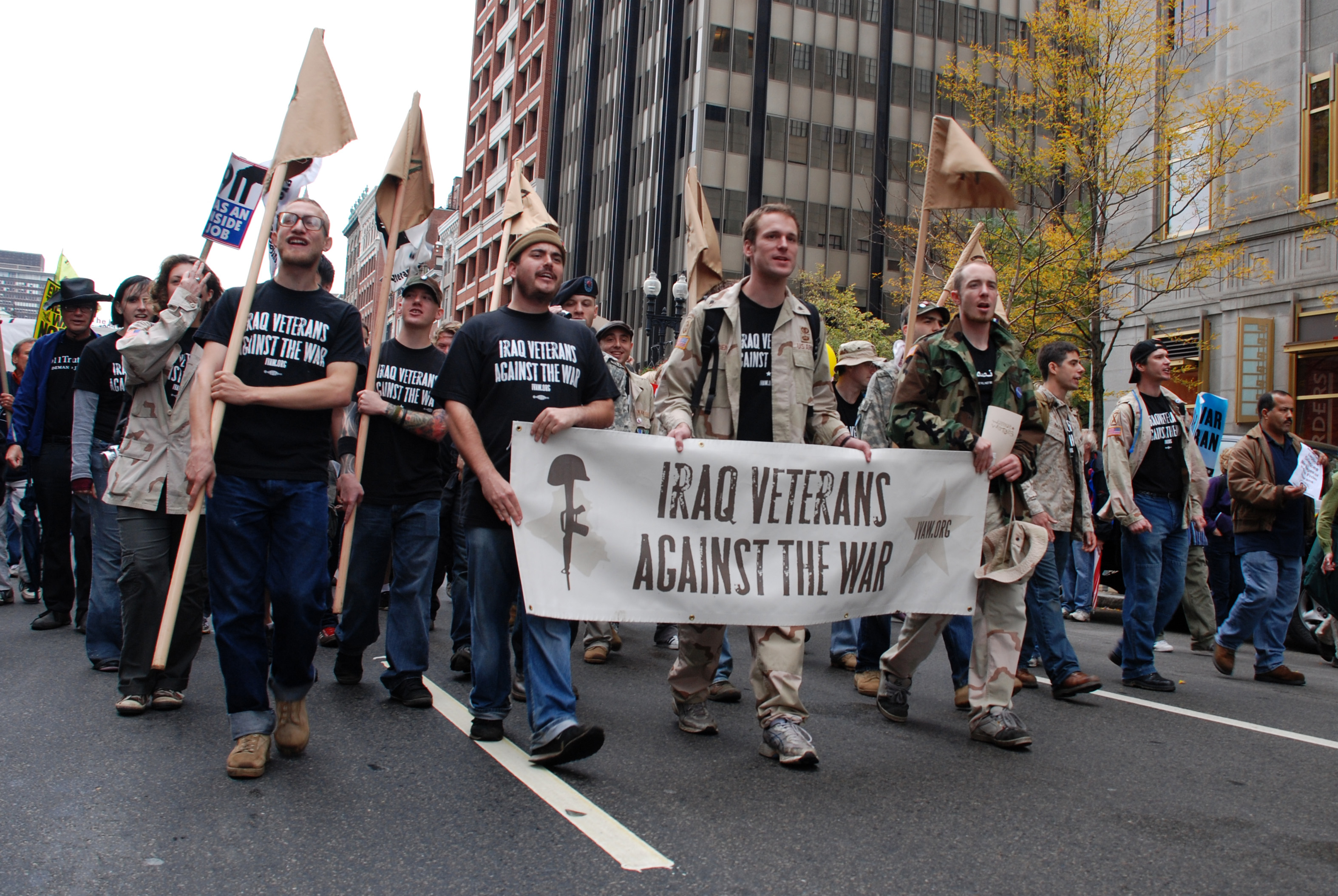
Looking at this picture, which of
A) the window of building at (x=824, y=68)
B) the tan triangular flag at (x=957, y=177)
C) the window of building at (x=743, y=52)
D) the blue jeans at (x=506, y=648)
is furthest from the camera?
the window of building at (x=824, y=68)

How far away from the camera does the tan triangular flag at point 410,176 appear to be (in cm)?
619

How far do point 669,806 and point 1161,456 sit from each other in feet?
15.0

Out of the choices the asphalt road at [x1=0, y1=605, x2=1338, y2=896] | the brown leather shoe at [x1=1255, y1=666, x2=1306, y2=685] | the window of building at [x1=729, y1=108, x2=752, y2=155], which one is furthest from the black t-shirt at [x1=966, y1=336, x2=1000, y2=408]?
the window of building at [x1=729, y1=108, x2=752, y2=155]

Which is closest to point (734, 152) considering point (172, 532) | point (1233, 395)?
point (1233, 395)

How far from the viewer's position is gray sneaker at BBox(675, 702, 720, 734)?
4.62 metres

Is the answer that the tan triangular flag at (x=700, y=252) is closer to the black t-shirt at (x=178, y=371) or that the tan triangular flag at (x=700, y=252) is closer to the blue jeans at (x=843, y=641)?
the blue jeans at (x=843, y=641)

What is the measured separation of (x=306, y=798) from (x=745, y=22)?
1707 inches

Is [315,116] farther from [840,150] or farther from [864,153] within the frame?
[864,153]

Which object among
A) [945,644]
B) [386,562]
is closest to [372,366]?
[386,562]

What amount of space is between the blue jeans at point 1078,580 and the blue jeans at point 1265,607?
10.1 feet

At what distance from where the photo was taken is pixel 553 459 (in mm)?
4176

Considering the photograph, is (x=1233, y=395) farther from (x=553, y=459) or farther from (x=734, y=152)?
(x=734, y=152)

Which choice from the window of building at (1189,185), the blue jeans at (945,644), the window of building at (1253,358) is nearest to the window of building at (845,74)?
the window of building at (1189,185)

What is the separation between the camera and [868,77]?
4403 cm
